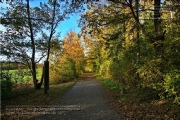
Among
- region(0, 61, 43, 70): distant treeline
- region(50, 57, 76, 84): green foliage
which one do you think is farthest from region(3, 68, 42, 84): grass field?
region(50, 57, 76, 84): green foliage

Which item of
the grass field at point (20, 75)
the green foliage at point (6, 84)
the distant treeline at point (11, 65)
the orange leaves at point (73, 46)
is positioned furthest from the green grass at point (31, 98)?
the orange leaves at point (73, 46)

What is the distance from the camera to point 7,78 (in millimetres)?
10516

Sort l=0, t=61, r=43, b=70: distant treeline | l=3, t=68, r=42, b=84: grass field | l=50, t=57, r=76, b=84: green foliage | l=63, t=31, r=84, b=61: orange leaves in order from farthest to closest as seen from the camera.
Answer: l=63, t=31, r=84, b=61: orange leaves < l=50, t=57, r=76, b=84: green foliage < l=3, t=68, r=42, b=84: grass field < l=0, t=61, r=43, b=70: distant treeline

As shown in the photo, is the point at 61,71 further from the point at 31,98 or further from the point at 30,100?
the point at 30,100

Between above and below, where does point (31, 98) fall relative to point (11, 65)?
below

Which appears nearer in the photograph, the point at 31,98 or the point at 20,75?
the point at 31,98

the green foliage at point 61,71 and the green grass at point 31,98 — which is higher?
the green foliage at point 61,71

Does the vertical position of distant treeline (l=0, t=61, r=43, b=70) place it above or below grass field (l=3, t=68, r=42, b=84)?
above

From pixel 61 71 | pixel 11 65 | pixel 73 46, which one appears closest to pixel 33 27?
pixel 11 65

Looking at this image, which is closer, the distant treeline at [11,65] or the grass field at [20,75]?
the distant treeline at [11,65]

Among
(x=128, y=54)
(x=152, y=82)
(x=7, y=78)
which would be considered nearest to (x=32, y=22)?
(x=7, y=78)

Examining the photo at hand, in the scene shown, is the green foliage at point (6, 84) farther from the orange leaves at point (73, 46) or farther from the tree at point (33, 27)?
the orange leaves at point (73, 46)

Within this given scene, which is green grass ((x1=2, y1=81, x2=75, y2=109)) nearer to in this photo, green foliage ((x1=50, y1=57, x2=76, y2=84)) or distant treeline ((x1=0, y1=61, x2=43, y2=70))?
distant treeline ((x1=0, y1=61, x2=43, y2=70))

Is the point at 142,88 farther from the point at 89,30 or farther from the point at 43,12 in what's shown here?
the point at 43,12
